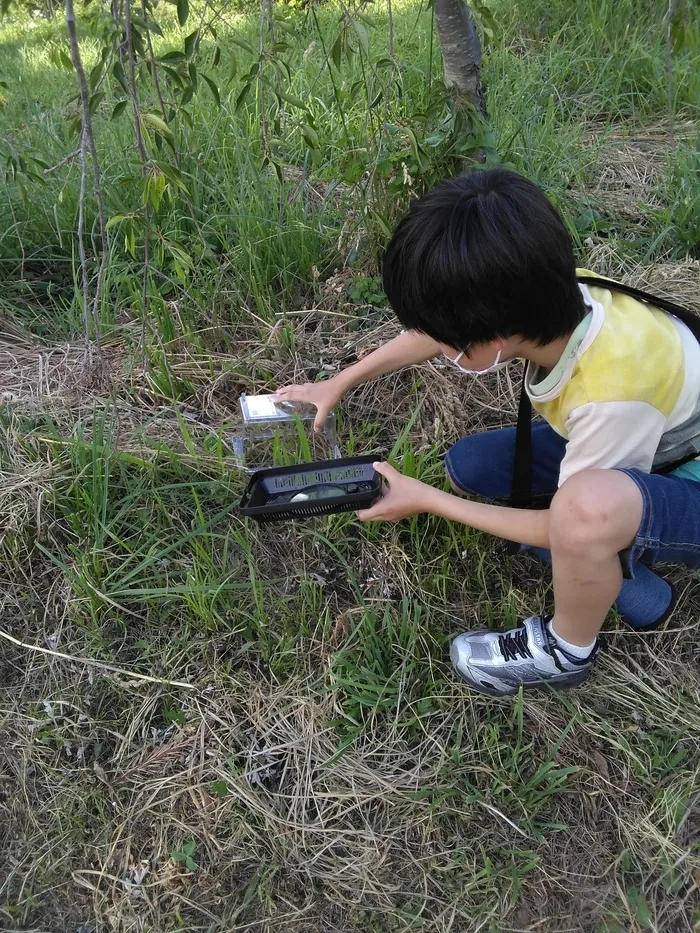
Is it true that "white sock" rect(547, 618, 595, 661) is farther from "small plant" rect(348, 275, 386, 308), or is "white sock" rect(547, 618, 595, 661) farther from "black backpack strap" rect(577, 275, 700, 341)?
"small plant" rect(348, 275, 386, 308)

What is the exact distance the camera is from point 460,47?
7.17 feet

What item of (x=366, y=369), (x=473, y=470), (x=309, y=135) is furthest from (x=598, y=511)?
(x=309, y=135)

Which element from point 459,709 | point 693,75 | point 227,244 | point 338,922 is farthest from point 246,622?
point 693,75

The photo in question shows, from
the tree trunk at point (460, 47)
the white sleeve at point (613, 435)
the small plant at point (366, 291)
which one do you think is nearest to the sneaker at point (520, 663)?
the white sleeve at point (613, 435)

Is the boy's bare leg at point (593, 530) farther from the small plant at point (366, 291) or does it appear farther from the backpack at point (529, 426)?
the small plant at point (366, 291)

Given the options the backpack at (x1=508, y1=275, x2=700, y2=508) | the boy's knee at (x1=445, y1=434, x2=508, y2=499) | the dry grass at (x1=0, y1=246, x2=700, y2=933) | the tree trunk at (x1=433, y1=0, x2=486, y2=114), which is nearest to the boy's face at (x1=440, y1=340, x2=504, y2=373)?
the backpack at (x1=508, y1=275, x2=700, y2=508)

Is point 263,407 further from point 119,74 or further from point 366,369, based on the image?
point 119,74

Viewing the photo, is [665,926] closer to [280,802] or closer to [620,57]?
[280,802]

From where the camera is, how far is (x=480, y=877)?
4.82 ft

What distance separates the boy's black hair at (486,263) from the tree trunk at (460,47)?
3.29ft

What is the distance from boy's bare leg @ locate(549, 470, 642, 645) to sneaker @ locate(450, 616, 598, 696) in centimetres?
19

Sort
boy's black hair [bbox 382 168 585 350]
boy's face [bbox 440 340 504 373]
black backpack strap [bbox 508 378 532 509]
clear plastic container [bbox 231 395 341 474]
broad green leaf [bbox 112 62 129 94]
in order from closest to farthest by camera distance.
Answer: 1. boy's black hair [bbox 382 168 585 350]
2. boy's face [bbox 440 340 504 373]
3. broad green leaf [bbox 112 62 129 94]
4. black backpack strap [bbox 508 378 532 509]
5. clear plastic container [bbox 231 395 341 474]

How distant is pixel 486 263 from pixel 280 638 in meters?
0.96

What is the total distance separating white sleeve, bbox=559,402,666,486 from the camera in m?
1.39
